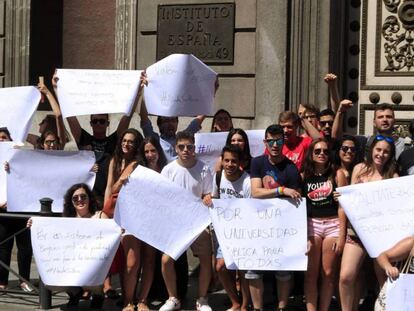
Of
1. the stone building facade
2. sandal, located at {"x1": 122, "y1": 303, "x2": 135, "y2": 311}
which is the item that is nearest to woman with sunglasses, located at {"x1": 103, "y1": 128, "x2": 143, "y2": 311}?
sandal, located at {"x1": 122, "y1": 303, "x2": 135, "y2": 311}

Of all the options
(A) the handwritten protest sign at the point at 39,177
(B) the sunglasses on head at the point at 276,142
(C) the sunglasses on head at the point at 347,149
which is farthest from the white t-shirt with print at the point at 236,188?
(A) the handwritten protest sign at the point at 39,177

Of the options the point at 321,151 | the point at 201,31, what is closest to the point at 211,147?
the point at 321,151

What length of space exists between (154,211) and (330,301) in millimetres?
1752

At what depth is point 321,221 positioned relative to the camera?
8.51 m

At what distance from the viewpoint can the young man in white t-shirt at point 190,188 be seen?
29.4ft

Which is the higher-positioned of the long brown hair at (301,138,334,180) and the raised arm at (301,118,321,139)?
the raised arm at (301,118,321,139)

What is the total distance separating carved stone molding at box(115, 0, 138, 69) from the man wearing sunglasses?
13.0ft

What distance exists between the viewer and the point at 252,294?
8.66 meters

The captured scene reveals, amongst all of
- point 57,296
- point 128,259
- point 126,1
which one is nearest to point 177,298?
point 128,259

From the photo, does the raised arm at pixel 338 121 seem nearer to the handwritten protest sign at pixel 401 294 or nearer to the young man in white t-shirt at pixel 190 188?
the young man in white t-shirt at pixel 190 188

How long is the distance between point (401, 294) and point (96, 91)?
3872 mm

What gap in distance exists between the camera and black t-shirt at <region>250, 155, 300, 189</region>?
8531 millimetres

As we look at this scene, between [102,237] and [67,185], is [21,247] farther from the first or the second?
[102,237]

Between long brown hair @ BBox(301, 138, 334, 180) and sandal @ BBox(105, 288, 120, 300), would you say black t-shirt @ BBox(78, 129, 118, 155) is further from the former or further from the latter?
long brown hair @ BBox(301, 138, 334, 180)
